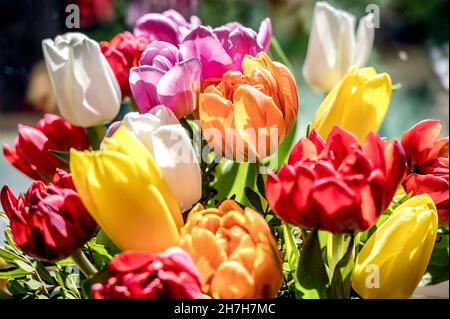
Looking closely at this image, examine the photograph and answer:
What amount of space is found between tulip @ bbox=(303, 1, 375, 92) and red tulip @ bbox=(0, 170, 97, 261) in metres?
0.19

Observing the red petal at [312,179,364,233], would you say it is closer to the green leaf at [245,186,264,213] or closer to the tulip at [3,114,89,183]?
the green leaf at [245,186,264,213]

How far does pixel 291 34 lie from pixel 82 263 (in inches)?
34.7

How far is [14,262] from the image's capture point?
0.35 metres

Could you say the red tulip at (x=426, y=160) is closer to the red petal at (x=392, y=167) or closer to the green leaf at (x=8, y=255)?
the red petal at (x=392, y=167)

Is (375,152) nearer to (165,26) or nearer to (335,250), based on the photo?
(335,250)

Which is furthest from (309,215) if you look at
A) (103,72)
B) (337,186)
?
(103,72)

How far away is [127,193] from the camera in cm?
27

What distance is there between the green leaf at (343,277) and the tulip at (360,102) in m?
0.07

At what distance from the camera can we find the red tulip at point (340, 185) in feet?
0.85

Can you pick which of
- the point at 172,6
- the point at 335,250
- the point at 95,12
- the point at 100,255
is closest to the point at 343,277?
the point at 335,250

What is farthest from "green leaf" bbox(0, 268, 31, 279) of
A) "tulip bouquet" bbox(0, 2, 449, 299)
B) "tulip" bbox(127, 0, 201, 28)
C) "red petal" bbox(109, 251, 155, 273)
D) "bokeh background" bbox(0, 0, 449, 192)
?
"tulip" bbox(127, 0, 201, 28)

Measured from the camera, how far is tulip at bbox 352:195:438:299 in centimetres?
29

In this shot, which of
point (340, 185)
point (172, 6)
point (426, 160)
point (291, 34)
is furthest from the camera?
point (291, 34)
